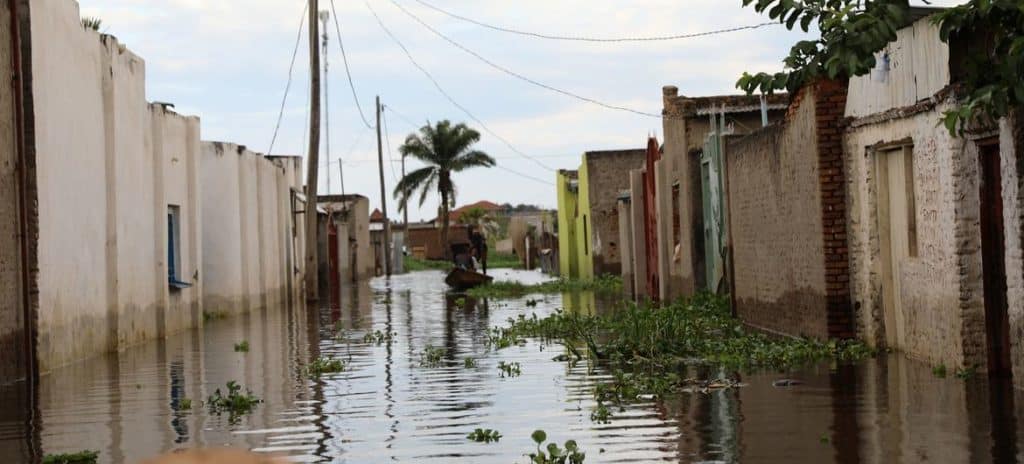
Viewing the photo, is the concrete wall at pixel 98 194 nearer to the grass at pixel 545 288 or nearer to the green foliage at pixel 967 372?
the green foliage at pixel 967 372

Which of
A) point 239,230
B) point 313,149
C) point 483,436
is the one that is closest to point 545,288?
point 313,149

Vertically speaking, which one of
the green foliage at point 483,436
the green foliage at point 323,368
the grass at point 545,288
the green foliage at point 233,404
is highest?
the grass at point 545,288

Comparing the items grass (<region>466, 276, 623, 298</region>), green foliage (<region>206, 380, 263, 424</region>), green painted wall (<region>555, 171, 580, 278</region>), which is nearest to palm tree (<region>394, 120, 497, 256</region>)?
green painted wall (<region>555, 171, 580, 278</region>)

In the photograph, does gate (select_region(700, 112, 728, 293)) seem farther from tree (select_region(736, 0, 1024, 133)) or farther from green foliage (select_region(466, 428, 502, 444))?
green foliage (select_region(466, 428, 502, 444))

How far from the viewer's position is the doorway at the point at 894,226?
1459 cm

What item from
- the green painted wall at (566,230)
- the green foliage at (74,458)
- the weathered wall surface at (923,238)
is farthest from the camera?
the green painted wall at (566,230)

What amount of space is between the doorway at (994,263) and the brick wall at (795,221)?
12.5 ft

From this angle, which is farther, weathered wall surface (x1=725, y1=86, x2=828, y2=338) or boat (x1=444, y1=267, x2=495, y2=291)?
boat (x1=444, y1=267, x2=495, y2=291)

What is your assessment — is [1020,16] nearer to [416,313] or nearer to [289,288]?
[416,313]

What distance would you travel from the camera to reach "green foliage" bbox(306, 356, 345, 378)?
630 inches

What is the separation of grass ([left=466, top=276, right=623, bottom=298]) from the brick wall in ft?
51.1

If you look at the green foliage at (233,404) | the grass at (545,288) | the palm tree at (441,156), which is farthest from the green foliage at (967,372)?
the palm tree at (441,156)

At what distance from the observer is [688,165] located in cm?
2652

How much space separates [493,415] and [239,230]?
23012mm
